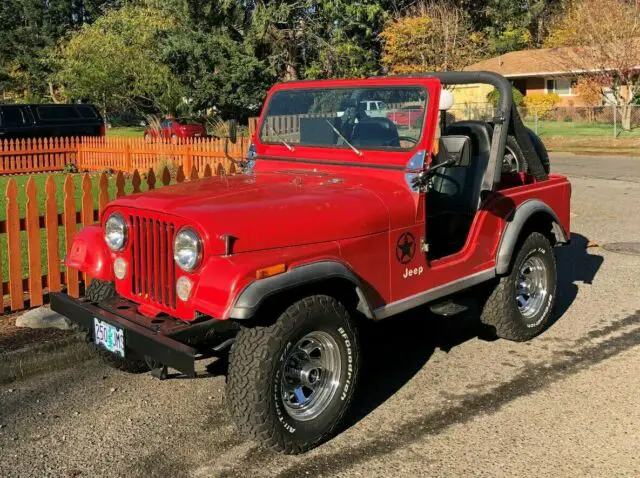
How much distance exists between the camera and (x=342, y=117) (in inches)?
186

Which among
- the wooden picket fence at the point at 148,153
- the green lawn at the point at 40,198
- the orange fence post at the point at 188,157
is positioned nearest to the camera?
the green lawn at the point at 40,198

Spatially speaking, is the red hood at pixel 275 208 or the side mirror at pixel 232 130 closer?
the red hood at pixel 275 208

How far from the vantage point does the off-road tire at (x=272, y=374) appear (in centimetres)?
331

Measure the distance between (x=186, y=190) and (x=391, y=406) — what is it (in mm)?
1815

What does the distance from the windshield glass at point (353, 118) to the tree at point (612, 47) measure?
2864cm

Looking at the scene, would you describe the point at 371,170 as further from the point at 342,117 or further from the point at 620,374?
the point at 620,374

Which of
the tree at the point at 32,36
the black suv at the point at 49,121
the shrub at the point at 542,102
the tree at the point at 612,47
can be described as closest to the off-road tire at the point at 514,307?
the black suv at the point at 49,121

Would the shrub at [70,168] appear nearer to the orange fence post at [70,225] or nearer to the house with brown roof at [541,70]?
the orange fence post at [70,225]

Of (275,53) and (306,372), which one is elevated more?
(275,53)

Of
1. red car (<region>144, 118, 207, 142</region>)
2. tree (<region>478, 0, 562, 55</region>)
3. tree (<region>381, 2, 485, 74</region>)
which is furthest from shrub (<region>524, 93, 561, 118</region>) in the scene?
red car (<region>144, 118, 207, 142</region>)

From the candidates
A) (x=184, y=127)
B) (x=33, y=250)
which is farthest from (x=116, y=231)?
(x=184, y=127)

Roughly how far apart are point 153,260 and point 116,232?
0.37 meters

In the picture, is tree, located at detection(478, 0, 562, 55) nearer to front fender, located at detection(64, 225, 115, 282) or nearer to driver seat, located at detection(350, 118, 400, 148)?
driver seat, located at detection(350, 118, 400, 148)

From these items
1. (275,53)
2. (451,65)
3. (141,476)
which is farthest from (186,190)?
(451,65)
